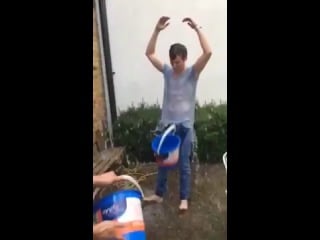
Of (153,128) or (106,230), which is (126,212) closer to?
(106,230)

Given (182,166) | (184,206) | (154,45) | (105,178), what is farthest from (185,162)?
(154,45)

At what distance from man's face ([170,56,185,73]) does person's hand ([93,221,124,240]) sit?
0.49 metres

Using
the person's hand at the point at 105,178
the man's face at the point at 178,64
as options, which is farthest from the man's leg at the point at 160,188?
the man's face at the point at 178,64

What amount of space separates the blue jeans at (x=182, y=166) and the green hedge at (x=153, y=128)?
3 cm

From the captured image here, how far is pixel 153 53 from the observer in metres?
1.41

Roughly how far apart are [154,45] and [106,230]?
58cm

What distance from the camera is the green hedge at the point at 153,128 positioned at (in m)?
1.37

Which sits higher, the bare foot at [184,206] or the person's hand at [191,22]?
the person's hand at [191,22]

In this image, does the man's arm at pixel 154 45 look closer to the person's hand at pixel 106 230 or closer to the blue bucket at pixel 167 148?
the blue bucket at pixel 167 148

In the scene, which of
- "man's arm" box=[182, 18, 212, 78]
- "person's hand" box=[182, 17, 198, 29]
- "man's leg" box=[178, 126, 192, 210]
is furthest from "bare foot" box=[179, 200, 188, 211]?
"person's hand" box=[182, 17, 198, 29]
